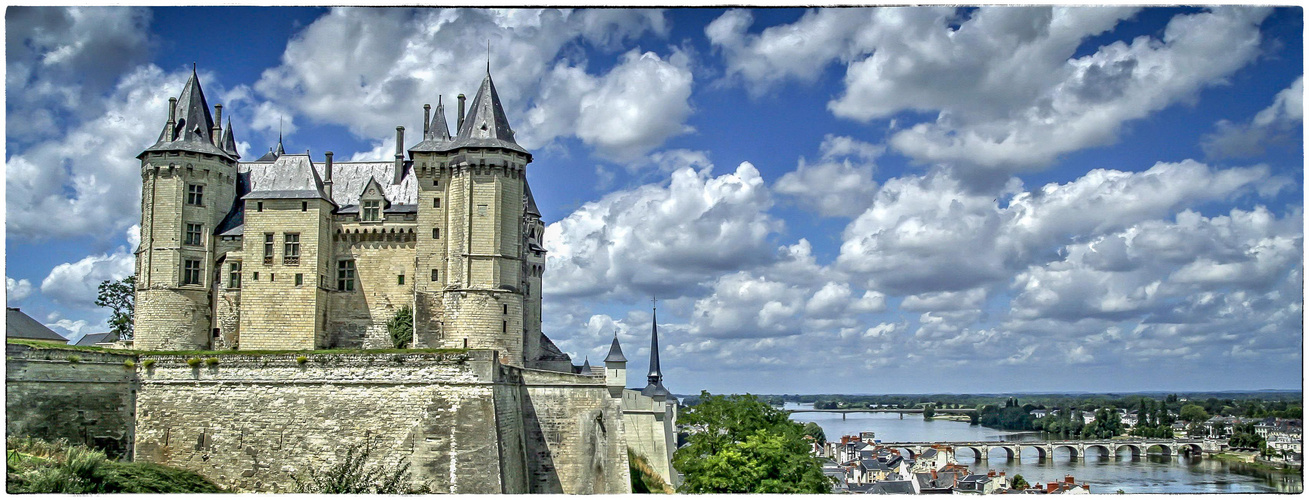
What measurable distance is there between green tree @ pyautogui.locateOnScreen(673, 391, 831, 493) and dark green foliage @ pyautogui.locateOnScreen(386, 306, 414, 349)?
33.0ft

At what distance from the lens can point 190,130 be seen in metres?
34.6

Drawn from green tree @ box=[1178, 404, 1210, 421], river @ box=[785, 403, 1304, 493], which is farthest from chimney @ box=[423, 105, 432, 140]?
green tree @ box=[1178, 404, 1210, 421]

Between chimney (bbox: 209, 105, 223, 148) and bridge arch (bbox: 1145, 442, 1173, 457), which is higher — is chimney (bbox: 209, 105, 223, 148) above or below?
above

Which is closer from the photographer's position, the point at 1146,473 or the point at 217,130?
the point at 217,130

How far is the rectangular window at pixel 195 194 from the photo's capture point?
113 ft

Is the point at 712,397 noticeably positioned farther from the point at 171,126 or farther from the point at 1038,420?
the point at 1038,420

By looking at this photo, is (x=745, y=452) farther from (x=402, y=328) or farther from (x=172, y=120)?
(x=172, y=120)

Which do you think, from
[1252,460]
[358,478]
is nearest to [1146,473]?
[1252,460]

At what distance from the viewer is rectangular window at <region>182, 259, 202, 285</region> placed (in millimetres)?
34438

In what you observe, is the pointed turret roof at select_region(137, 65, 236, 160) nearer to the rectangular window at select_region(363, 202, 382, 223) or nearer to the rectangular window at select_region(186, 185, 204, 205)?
the rectangular window at select_region(186, 185, 204, 205)

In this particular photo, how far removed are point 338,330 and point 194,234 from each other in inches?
234

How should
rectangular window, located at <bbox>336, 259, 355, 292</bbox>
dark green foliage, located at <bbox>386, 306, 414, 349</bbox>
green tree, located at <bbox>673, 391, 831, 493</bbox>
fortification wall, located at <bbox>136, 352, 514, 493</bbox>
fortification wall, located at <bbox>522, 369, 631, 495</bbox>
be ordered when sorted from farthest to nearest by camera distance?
rectangular window, located at <bbox>336, 259, 355, 292</bbox> → dark green foliage, located at <bbox>386, 306, 414, 349</bbox> → fortification wall, located at <bbox>522, 369, 631, 495</bbox> → green tree, located at <bbox>673, 391, 831, 493</bbox> → fortification wall, located at <bbox>136, 352, 514, 493</bbox>

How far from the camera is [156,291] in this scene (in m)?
34.1

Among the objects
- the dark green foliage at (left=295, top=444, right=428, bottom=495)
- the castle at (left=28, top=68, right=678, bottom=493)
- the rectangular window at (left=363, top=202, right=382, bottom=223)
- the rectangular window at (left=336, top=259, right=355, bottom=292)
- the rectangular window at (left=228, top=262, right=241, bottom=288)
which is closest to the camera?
the dark green foliage at (left=295, top=444, right=428, bottom=495)
